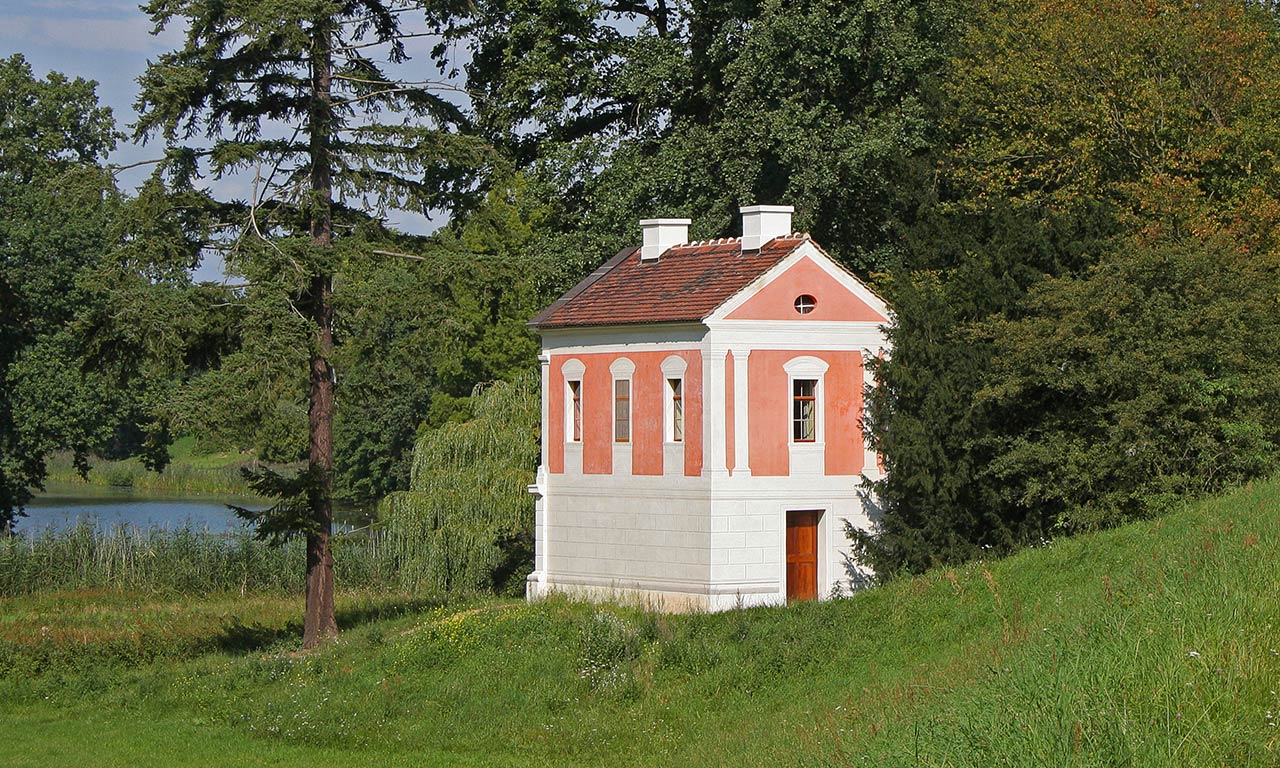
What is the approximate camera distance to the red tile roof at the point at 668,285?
96.9 feet

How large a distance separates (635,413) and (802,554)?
14.1 ft

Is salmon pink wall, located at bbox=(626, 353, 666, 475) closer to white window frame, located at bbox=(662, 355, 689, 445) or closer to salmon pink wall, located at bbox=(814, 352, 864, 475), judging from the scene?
white window frame, located at bbox=(662, 355, 689, 445)

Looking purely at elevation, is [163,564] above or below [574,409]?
below

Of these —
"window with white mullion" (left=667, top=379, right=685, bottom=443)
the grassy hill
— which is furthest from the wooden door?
the grassy hill

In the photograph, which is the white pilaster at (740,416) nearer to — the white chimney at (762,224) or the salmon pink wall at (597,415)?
the white chimney at (762,224)

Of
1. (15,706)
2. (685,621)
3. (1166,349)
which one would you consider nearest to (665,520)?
(685,621)

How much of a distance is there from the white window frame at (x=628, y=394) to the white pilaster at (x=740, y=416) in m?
2.37

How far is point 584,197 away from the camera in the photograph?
37.8 metres

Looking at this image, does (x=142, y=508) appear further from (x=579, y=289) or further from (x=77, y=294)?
(x=579, y=289)

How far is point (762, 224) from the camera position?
30.6 metres

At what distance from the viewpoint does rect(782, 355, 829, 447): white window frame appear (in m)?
29.5

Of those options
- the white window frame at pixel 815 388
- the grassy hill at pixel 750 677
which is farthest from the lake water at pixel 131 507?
the white window frame at pixel 815 388

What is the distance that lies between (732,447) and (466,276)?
5.96m

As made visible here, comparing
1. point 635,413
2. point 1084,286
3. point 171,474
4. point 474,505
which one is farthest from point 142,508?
point 1084,286
